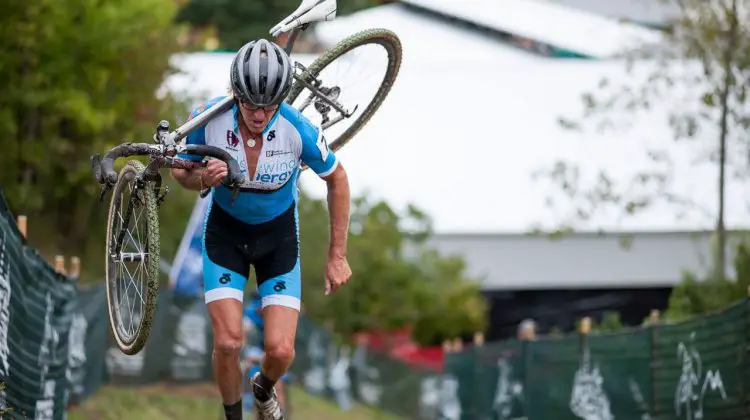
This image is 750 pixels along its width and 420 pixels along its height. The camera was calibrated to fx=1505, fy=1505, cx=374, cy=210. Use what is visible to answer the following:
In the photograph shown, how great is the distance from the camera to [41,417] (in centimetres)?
1093

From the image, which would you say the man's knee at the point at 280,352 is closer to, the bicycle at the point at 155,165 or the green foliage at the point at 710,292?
the bicycle at the point at 155,165

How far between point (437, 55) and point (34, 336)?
4767cm

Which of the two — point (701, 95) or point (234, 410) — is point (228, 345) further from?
point (701, 95)

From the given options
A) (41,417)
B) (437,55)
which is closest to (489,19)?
(437,55)

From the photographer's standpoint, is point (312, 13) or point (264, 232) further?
point (312, 13)

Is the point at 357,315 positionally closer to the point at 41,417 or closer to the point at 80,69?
the point at 80,69

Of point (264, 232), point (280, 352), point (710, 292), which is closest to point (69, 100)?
point (710, 292)

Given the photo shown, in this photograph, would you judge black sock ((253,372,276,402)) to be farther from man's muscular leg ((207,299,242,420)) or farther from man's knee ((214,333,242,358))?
man's knee ((214,333,242,358))

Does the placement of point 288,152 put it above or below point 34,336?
above

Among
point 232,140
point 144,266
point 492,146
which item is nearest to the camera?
point 144,266

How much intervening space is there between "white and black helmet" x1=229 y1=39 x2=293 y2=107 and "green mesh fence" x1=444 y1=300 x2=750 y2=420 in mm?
4920

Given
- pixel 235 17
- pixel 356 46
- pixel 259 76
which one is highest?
pixel 235 17

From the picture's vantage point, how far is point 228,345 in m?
8.90

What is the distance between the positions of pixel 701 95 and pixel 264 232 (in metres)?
17.7
